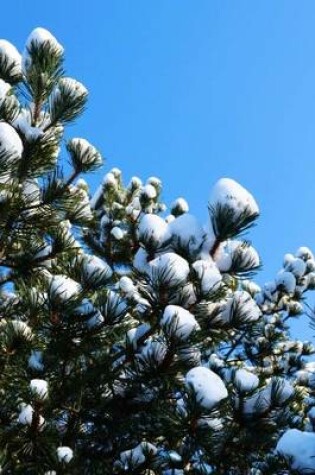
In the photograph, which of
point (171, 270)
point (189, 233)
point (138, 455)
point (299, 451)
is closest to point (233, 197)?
point (189, 233)

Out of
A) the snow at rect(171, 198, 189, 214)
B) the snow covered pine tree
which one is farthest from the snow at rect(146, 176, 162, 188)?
the snow covered pine tree

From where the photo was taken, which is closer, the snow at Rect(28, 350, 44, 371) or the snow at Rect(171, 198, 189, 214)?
the snow at Rect(28, 350, 44, 371)

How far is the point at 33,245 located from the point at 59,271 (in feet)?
1.95

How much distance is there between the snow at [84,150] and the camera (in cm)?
408

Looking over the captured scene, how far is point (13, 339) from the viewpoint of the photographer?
3557 millimetres

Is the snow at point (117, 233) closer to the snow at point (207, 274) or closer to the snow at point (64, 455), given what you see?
the snow at point (64, 455)

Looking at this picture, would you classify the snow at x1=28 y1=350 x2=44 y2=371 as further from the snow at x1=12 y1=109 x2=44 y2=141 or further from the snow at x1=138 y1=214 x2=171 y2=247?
the snow at x1=12 y1=109 x2=44 y2=141

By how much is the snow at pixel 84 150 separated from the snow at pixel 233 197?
1490 mm

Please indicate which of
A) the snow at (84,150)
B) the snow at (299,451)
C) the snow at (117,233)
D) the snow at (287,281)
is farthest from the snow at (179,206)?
the snow at (299,451)

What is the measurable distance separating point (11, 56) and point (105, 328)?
7.70 feet

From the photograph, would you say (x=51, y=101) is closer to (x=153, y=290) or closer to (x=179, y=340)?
(x=153, y=290)

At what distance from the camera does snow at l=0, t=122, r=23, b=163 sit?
3.23 m

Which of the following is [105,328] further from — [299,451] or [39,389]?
[299,451]

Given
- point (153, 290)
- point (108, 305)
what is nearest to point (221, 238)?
point (153, 290)
